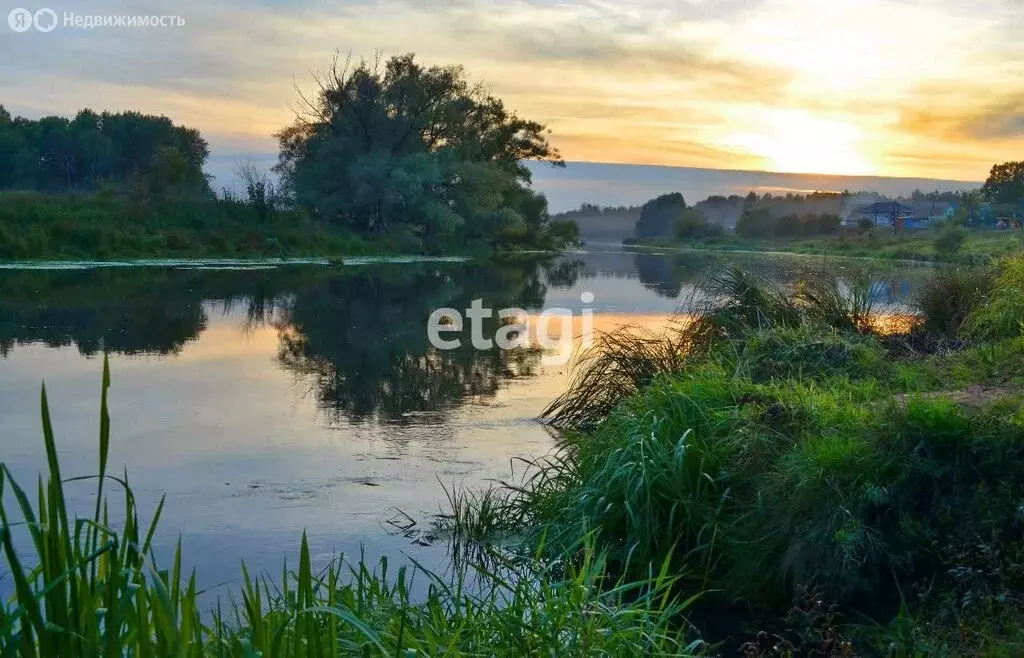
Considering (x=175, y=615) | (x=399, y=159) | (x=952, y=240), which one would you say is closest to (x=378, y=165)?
(x=399, y=159)

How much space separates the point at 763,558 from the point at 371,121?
153 ft

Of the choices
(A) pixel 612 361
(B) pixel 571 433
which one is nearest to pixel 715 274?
(A) pixel 612 361

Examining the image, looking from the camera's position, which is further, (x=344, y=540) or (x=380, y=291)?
(x=380, y=291)

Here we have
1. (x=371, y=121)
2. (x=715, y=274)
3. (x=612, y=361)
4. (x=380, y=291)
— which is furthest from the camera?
(x=371, y=121)

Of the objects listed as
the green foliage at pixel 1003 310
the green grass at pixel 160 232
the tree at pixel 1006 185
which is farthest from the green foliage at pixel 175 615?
the tree at pixel 1006 185

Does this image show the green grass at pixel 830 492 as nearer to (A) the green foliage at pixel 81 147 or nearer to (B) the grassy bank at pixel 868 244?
(B) the grassy bank at pixel 868 244

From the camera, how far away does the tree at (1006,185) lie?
6210 centimetres

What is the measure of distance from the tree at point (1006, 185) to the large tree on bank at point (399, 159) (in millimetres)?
32054

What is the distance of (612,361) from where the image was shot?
9570 mm

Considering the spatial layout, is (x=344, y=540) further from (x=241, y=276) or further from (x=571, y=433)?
(x=241, y=276)

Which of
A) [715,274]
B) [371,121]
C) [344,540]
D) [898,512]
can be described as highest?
[371,121]

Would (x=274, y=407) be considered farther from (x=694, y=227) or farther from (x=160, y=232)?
(x=694, y=227)

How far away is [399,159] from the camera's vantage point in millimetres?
48094

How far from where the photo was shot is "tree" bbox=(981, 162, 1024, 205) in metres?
62.1
